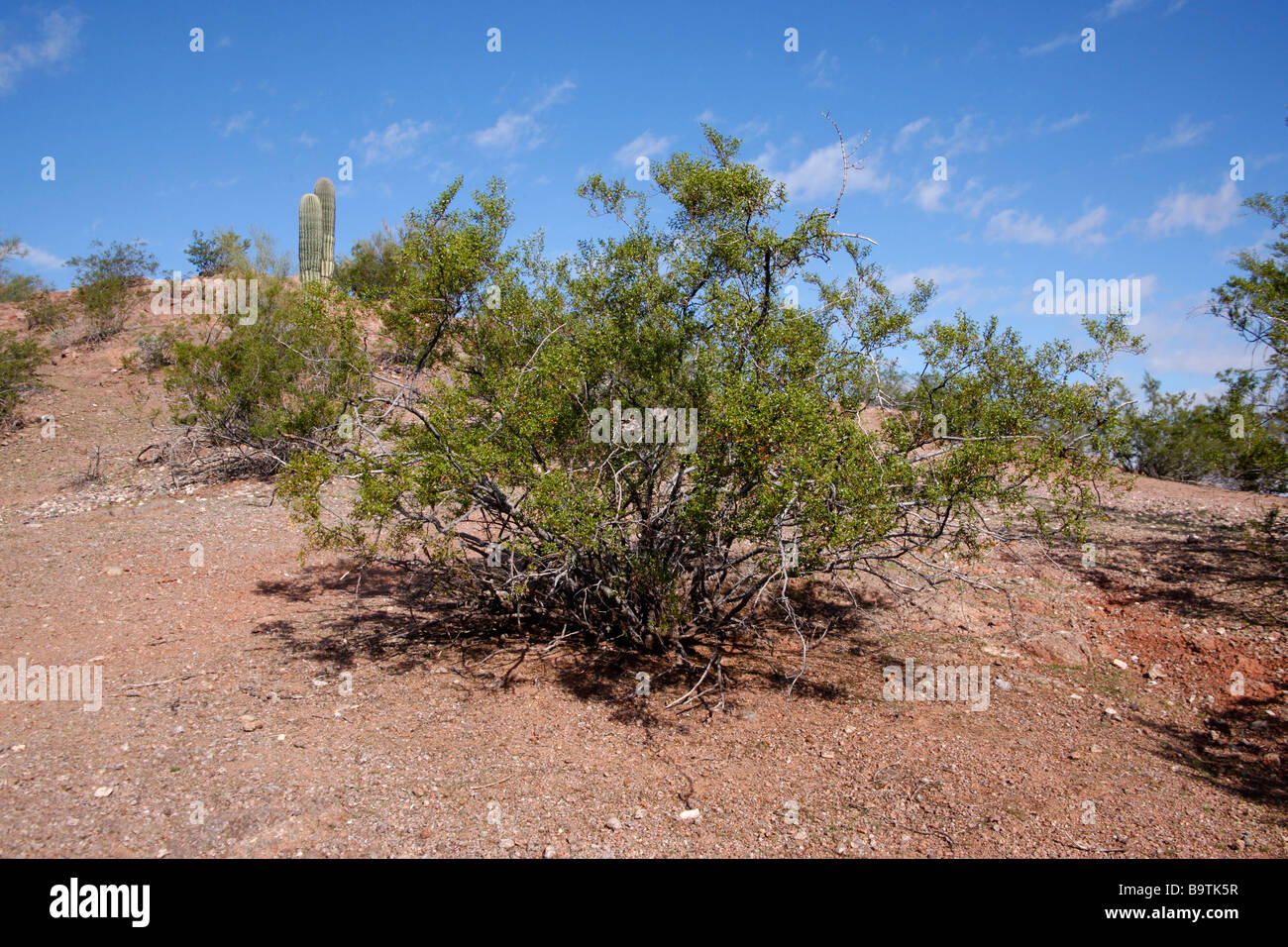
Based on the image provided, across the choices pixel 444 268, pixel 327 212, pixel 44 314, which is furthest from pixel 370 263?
pixel 444 268

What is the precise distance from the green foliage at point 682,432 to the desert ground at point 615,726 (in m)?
0.89

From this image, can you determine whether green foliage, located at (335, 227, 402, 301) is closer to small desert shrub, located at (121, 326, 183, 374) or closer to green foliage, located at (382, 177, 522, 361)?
small desert shrub, located at (121, 326, 183, 374)

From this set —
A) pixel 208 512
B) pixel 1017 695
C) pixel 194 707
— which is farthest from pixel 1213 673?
pixel 208 512

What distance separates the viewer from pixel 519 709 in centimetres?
543

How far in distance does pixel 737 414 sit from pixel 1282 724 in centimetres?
451


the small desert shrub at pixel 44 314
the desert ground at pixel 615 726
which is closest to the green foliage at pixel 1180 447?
the desert ground at pixel 615 726

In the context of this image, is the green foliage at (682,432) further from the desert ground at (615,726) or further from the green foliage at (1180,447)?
the green foliage at (1180,447)

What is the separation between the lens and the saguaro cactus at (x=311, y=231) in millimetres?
17422

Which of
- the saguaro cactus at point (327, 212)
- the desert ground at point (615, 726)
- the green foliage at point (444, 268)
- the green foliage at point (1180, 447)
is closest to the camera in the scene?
the desert ground at point (615, 726)

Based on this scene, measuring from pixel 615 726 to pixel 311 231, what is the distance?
16.2 metres

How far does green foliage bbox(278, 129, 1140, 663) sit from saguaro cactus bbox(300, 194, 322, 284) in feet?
43.4

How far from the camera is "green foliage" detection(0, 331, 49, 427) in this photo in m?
14.6
